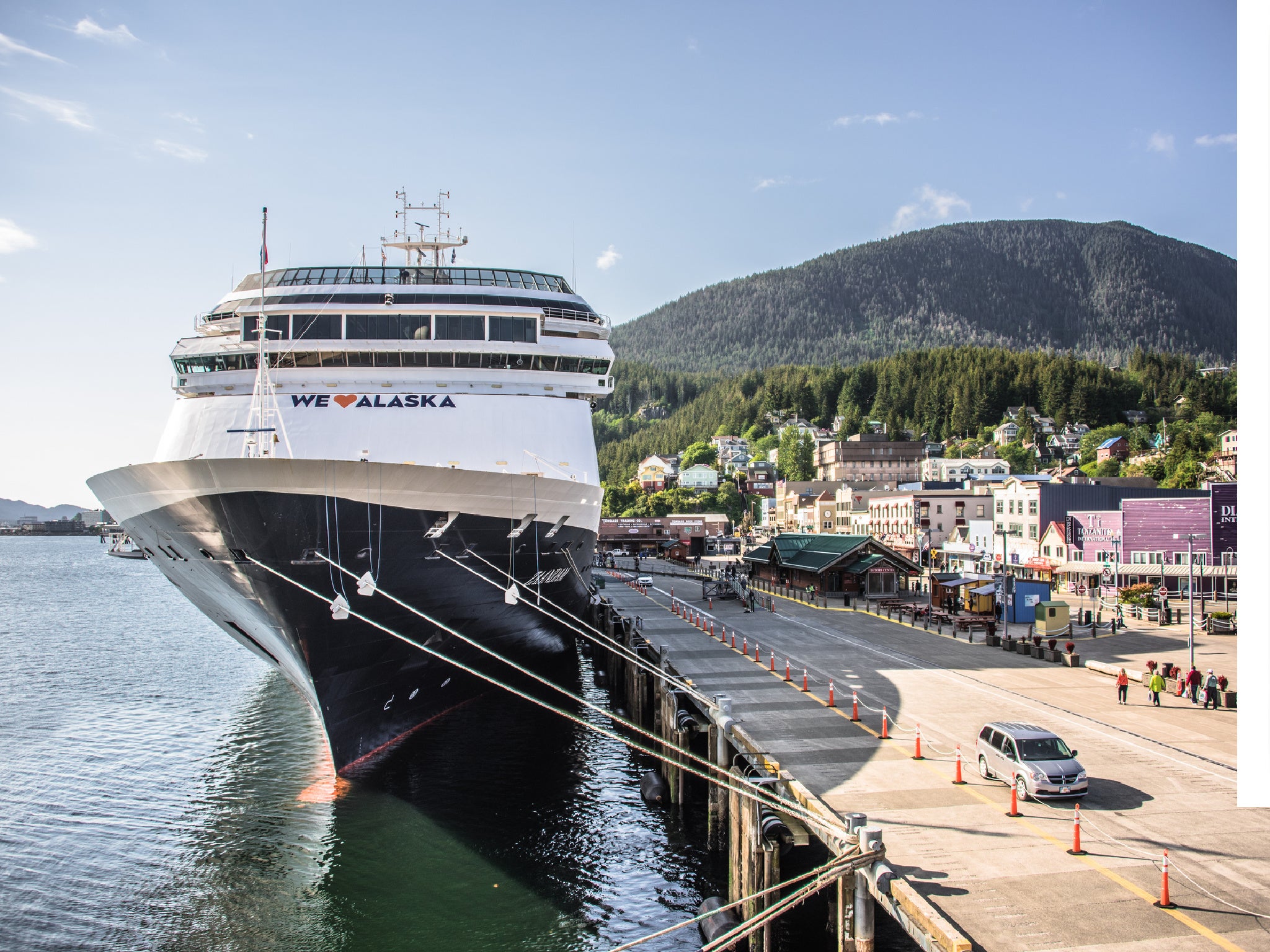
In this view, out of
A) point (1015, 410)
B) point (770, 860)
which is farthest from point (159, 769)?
point (1015, 410)

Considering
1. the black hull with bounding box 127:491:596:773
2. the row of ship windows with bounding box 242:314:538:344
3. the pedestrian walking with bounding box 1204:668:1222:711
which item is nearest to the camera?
the black hull with bounding box 127:491:596:773

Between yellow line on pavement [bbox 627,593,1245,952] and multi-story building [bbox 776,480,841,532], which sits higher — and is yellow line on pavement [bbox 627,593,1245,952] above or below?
below

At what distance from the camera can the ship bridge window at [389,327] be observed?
92.0ft

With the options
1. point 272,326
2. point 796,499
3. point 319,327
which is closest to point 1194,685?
point 319,327

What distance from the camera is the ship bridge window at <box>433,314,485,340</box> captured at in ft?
92.6

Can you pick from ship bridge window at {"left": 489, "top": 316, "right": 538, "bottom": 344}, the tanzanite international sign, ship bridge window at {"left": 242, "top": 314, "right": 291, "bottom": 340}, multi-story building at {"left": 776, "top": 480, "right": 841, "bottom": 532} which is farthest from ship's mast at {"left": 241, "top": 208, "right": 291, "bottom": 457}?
multi-story building at {"left": 776, "top": 480, "right": 841, "bottom": 532}

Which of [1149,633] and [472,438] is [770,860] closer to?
[472,438]

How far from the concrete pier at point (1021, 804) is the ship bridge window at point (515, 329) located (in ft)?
36.7

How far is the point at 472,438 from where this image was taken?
87.9 ft

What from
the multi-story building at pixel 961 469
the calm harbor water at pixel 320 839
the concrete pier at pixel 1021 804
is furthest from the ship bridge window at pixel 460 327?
the multi-story building at pixel 961 469

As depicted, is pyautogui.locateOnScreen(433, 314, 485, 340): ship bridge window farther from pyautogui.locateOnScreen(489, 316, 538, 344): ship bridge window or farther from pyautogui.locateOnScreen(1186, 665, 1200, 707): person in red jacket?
pyautogui.locateOnScreen(1186, 665, 1200, 707): person in red jacket

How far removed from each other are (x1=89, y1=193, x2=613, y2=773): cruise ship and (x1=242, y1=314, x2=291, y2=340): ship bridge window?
83mm

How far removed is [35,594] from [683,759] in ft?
305

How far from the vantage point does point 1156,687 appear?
22781mm
